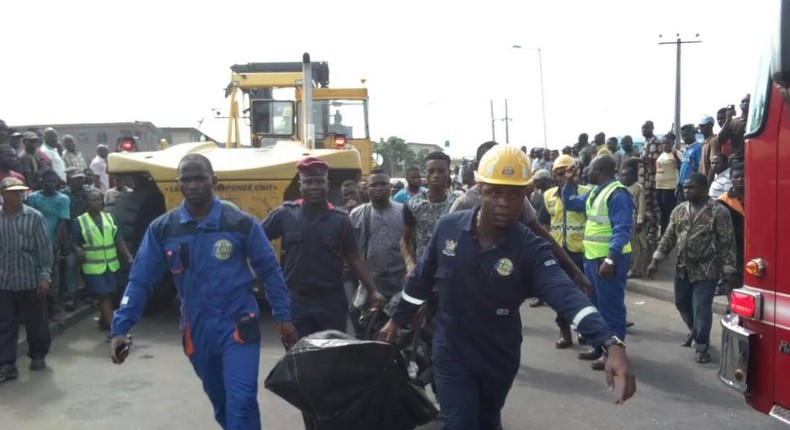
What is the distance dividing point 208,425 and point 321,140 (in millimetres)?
9181

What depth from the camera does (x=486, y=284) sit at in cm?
375

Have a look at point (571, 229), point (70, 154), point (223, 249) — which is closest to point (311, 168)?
point (223, 249)

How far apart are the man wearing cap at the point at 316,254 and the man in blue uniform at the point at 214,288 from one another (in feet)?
2.78

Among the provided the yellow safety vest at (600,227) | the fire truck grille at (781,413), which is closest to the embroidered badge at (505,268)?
the fire truck grille at (781,413)

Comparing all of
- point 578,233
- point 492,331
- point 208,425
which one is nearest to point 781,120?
point 492,331

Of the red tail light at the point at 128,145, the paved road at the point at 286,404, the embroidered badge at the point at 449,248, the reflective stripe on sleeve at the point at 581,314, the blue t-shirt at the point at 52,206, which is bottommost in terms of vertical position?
the paved road at the point at 286,404

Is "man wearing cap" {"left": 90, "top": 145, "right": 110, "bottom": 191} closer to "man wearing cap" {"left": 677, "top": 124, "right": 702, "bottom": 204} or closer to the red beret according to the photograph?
"man wearing cap" {"left": 677, "top": 124, "right": 702, "bottom": 204}

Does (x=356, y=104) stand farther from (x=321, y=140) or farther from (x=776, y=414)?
(x=776, y=414)

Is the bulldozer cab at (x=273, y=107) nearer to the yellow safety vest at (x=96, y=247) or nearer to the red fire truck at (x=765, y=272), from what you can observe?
the yellow safety vest at (x=96, y=247)

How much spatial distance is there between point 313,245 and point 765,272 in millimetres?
2803

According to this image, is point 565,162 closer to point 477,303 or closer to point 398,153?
point 477,303

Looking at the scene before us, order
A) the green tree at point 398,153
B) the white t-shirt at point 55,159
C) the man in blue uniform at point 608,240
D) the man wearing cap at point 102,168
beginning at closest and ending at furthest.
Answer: the man in blue uniform at point 608,240
the white t-shirt at point 55,159
the man wearing cap at point 102,168
the green tree at point 398,153

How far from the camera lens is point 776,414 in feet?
12.3

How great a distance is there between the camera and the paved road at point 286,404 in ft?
19.0
